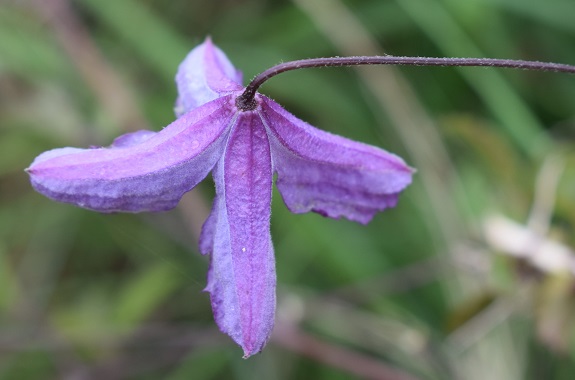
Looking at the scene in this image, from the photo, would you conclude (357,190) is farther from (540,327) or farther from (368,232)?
(368,232)

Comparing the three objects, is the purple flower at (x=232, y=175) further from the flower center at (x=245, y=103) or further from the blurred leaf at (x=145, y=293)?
the blurred leaf at (x=145, y=293)

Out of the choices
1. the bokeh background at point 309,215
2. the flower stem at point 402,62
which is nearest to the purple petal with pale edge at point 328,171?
the flower stem at point 402,62

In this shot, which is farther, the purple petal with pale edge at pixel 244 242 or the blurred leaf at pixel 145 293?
the blurred leaf at pixel 145 293

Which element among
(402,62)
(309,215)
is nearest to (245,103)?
(402,62)

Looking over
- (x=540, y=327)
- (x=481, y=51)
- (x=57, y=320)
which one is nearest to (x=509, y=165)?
(x=540, y=327)

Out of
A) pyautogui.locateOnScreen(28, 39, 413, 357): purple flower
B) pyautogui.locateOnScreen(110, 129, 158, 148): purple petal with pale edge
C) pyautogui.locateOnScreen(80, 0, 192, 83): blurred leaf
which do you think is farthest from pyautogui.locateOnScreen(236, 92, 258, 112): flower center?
pyautogui.locateOnScreen(80, 0, 192, 83): blurred leaf

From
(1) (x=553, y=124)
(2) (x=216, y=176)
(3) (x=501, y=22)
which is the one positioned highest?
(3) (x=501, y=22)

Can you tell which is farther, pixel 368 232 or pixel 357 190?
pixel 368 232

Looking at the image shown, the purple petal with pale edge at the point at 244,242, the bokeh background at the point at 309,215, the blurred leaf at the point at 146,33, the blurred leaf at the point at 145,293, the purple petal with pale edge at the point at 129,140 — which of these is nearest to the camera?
the purple petal with pale edge at the point at 244,242
